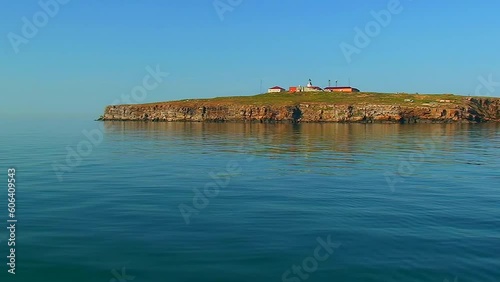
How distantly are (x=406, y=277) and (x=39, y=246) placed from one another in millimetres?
13987

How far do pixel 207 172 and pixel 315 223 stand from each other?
21.0 m

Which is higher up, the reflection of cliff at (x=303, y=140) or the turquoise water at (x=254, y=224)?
the reflection of cliff at (x=303, y=140)

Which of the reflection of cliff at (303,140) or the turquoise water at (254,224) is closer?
the turquoise water at (254,224)

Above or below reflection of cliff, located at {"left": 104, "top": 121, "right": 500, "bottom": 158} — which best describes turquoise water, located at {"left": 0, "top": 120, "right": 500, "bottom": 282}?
below

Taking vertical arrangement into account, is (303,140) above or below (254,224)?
above

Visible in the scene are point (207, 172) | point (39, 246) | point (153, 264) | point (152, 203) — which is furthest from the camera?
point (207, 172)

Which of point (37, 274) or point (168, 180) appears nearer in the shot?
point (37, 274)

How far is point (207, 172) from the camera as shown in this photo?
4166 centimetres

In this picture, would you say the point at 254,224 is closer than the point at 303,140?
Yes

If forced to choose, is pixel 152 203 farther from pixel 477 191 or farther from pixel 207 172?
pixel 477 191

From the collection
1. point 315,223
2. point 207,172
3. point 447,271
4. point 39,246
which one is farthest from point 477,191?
point 39,246

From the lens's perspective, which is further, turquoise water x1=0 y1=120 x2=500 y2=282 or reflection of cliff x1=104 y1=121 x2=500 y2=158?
reflection of cliff x1=104 y1=121 x2=500 y2=158

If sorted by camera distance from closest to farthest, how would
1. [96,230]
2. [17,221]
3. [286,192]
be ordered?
[96,230], [17,221], [286,192]

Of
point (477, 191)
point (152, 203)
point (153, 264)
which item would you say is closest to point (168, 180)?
point (152, 203)
